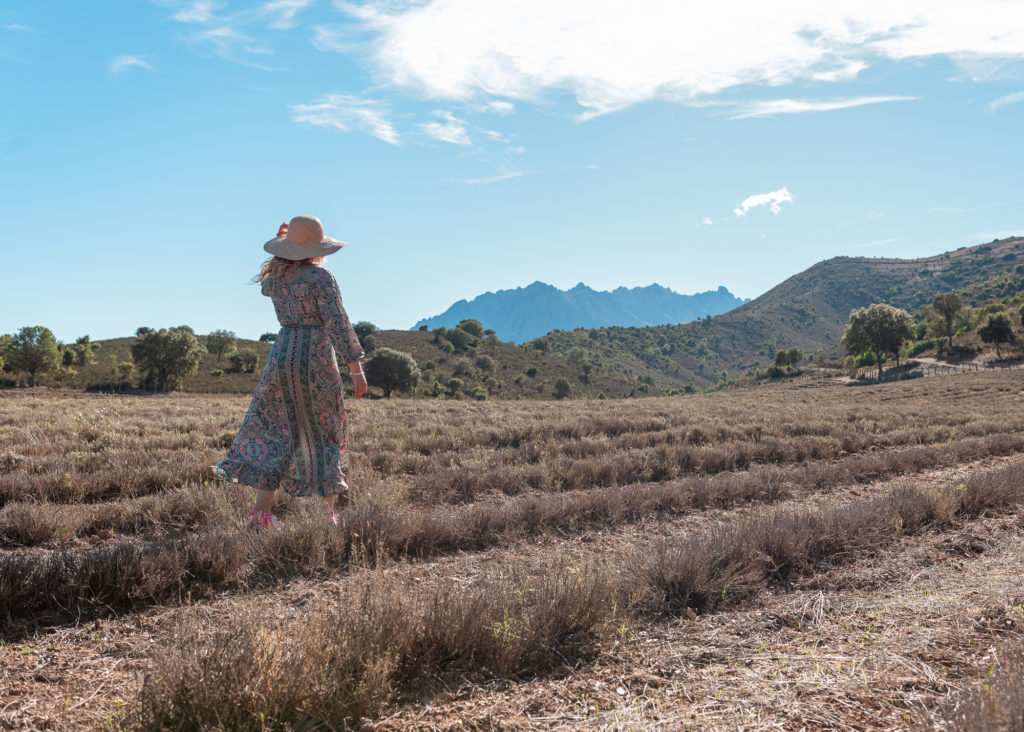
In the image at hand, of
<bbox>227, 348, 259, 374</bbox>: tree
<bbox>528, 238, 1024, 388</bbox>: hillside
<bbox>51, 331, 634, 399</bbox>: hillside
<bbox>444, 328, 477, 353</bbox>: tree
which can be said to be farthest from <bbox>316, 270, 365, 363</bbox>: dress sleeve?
<bbox>528, 238, 1024, 388</bbox>: hillside

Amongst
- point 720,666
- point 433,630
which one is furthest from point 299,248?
point 720,666

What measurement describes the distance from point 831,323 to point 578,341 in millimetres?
93522

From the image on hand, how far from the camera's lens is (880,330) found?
64250mm

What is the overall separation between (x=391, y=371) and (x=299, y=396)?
50.8m

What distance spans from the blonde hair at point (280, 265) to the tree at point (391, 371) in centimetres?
Answer: 5025

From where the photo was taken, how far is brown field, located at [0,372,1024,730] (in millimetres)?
2068

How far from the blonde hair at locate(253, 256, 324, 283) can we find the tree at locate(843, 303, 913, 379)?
237 ft

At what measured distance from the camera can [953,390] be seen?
107 feet

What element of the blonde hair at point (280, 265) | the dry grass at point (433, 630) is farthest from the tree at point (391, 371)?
the dry grass at point (433, 630)

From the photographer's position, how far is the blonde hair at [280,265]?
171 inches

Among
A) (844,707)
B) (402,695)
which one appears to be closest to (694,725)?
(844,707)

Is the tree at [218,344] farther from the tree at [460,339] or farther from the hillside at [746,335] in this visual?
the hillside at [746,335]

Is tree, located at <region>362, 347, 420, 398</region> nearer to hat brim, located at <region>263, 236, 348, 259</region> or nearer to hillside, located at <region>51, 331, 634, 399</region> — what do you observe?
hillside, located at <region>51, 331, 634, 399</region>

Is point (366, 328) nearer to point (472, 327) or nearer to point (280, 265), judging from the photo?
point (472, 327)
